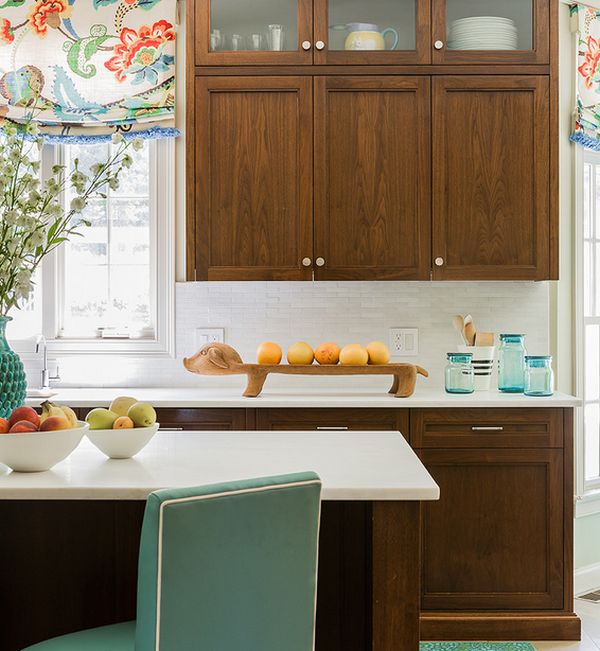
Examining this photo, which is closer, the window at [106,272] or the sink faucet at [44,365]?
the sink faucet at [44,365]

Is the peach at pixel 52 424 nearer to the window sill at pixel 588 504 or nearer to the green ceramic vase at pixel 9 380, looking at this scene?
the green ceramic vase at pixel 9 380

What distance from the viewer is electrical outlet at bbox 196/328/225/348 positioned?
4.01 meters

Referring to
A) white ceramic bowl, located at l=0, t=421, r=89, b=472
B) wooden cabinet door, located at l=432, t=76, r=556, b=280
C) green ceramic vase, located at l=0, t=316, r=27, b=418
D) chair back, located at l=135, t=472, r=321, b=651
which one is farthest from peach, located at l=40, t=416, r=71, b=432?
wooden cabinet door, located at l=432, t=76, r=556, b=280

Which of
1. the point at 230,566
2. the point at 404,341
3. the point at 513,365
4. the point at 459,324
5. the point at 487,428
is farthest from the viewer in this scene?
the point at 404,341

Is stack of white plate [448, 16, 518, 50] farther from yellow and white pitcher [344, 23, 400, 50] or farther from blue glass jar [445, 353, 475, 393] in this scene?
blue glass jar [445, 353, 475, 393]

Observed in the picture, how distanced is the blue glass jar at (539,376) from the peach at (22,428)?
2.23 metres

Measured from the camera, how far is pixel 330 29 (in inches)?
143

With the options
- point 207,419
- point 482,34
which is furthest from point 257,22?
point 207,419

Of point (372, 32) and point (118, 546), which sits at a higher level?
point (372, 32)

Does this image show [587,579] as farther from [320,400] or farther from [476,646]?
[320,400]

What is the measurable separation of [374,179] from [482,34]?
2.56ft

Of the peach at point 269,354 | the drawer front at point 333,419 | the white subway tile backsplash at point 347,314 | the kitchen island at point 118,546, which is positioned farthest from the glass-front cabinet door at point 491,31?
the kitchen island at point 118,546

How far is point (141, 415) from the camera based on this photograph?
82.0 inches

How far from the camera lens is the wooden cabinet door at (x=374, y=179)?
361 centimetres
